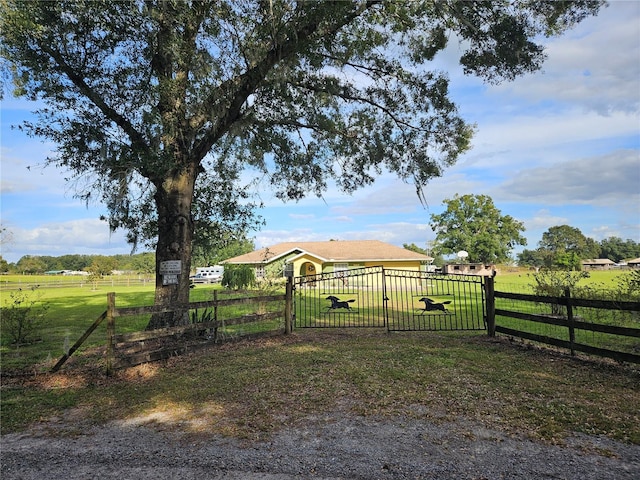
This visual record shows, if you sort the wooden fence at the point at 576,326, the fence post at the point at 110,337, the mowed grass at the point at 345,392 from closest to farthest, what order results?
the mowed grass at the point at 345,392, the wooden fence at the point at 576,326, the fence post at the point at 110,337

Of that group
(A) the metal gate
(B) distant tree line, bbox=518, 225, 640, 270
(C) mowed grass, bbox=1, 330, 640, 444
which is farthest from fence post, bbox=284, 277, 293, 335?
(B) distant tree line, bbox=518, 225, 640, 270

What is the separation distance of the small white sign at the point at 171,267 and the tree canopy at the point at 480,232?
52267mm

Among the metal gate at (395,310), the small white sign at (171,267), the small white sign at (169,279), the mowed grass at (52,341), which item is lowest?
the mowed grass at (52,341)

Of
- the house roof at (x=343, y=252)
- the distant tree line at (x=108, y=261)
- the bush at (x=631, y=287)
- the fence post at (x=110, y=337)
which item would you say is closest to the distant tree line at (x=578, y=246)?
the house roof at (x=343, y=252)

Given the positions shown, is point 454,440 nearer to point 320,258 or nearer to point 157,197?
point 157,197

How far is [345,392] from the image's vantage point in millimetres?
5434

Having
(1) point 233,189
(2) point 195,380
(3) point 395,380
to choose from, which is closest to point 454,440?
(3) point 395,380

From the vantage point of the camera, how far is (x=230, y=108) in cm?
901

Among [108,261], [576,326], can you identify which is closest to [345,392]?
[576,326]

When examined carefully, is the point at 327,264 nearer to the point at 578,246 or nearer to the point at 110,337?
the point at 110,337

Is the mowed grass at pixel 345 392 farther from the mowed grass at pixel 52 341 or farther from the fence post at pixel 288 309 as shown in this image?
the fence post at pixel 288 309

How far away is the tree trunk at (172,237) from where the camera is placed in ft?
29.8

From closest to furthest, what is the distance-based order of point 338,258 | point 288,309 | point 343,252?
point 288,309 < point 338,258 < point 343,252

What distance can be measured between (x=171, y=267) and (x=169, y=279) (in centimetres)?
29
